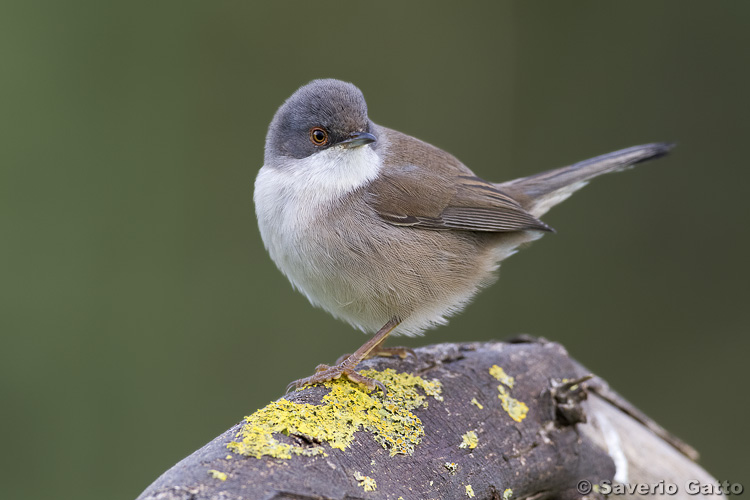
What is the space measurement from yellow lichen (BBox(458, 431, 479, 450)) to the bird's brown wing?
124 centimetres

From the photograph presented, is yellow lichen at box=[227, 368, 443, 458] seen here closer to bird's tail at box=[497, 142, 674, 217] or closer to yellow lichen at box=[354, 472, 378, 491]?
yellow lichen at box=[354, 472, 378, 491]

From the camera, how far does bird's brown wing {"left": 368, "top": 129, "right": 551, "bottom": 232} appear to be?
401 centimetres

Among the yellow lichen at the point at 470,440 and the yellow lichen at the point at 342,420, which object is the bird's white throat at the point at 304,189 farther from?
the yellow lichen at the point at 470,440

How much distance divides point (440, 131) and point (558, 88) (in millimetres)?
1217

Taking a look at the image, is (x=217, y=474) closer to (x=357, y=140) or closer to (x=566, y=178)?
(x=357, y=140)

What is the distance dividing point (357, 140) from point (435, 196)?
599 millimetres

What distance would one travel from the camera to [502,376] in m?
3.75

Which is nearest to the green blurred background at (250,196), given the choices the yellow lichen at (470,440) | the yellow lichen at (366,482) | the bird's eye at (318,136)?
the bird's eye at (318,136)

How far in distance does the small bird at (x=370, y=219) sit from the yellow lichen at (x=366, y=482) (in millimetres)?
821

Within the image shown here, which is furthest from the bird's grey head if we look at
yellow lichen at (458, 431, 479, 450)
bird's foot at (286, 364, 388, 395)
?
yellow lichen at (458, 431, 479, 450)

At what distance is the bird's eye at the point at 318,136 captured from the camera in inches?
156

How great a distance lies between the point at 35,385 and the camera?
5.74 meters

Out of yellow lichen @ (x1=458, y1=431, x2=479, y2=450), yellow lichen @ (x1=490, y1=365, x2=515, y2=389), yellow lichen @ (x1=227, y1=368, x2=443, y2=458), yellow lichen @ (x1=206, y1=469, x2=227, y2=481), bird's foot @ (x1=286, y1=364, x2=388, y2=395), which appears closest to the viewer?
yellow lichen @ (x1=206, y1=469, x2=227, y2=481)

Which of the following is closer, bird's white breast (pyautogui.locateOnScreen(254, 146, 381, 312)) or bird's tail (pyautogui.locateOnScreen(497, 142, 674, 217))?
bird's white breast (pyautogui.locateOnScreen(254, 146, 381, 312))
